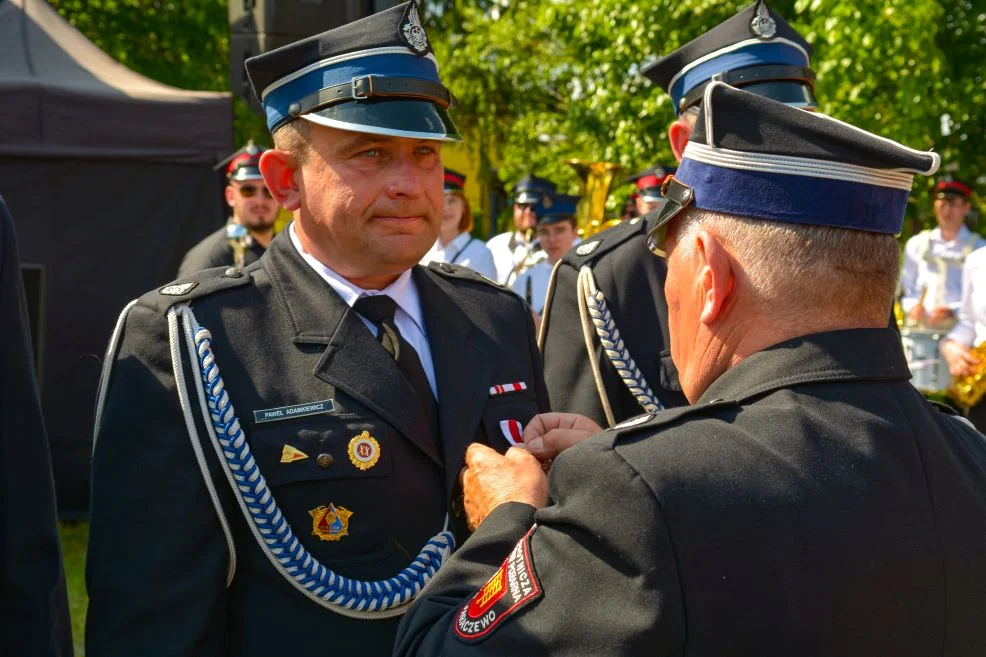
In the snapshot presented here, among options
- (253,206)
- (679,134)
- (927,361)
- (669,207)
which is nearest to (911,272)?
(927,361)

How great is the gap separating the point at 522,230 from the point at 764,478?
1052cm

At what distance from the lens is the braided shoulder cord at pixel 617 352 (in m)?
3.42

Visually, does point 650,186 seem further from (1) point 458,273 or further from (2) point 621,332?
(1) point 458,273

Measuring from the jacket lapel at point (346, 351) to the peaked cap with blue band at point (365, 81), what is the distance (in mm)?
332

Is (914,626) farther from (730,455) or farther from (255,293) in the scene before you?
(255,293)

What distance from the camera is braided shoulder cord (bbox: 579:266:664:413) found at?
11.2 feet

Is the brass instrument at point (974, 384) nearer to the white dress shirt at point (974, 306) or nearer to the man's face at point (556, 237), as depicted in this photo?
the white dress shirt at point (974, 306)

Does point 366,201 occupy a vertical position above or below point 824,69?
below

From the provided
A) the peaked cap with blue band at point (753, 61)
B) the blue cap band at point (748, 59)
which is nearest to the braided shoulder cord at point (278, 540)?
the peaked cap with blue band at point (753, 61)

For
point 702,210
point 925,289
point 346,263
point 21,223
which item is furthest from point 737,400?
point 925,289

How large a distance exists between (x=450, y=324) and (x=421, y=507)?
17.4 inches

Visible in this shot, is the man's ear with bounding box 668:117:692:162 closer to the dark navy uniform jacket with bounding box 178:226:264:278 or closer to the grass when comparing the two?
the grass

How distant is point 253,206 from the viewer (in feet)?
25.6

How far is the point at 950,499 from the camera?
177 centimetres
